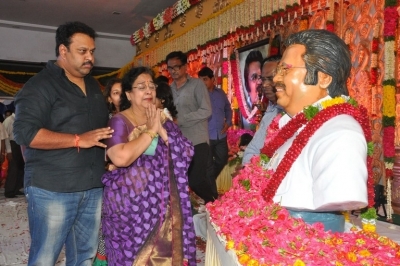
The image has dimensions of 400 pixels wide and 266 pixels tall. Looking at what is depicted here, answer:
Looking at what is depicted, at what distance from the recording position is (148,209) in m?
2.39

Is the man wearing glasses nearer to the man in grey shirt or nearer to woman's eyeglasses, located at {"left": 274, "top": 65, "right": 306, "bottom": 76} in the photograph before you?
the man in grey shirt

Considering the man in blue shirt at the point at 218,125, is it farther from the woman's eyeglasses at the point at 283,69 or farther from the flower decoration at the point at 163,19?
the woman's eyeglasses at the point at 283,69

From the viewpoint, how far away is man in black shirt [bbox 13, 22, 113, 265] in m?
2.17

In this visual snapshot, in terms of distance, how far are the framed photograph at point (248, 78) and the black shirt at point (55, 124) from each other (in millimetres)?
3925

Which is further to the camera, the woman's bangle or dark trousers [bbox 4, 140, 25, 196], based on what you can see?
dark trousers [bbox 4, 140, 25, 196]

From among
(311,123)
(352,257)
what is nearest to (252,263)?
(352,257)

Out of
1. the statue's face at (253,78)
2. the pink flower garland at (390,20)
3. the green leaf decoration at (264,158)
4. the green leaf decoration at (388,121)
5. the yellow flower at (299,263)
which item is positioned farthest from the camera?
the statue's face at (253,78)

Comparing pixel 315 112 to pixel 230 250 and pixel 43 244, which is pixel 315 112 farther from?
pixel 43 244

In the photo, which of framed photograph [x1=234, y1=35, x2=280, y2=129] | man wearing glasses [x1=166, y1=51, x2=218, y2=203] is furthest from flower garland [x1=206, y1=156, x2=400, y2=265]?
framed photograph [x1=234, y1=35, x2=280, y2=129]

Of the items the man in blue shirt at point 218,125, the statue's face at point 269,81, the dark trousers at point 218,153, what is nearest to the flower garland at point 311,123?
the statue's face at point 269,81

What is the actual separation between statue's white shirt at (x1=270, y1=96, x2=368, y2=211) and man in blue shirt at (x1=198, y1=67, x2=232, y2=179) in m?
3.68

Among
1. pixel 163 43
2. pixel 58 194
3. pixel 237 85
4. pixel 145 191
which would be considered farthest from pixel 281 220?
pixel 163 43

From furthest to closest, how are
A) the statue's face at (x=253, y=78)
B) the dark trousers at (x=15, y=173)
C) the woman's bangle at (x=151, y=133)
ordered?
the dark trousers at (x=15, y=173) → the statue's face at (x=253, y=78) → the woman's bangle at (x=151, y=133)

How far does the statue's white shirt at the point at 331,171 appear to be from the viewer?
119 centimetres
